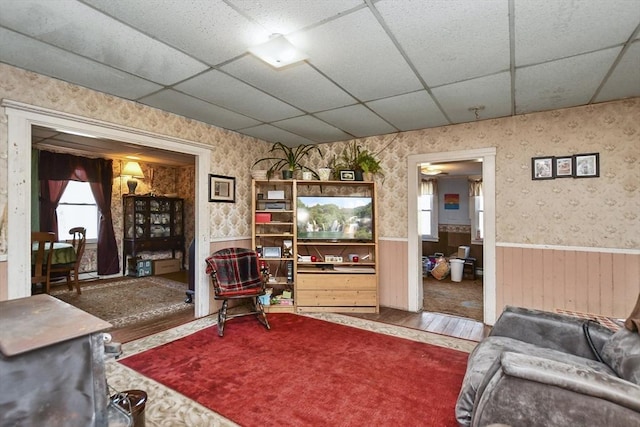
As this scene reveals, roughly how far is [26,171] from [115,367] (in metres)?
1.73

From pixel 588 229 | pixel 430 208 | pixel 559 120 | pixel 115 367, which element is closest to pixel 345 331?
pixel 115 367

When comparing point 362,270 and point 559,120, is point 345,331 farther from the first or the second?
point 559,120

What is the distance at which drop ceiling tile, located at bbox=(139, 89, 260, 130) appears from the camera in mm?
2975

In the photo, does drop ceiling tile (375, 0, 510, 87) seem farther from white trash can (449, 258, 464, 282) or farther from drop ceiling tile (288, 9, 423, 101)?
white trash can (449, 258, 464, 282)

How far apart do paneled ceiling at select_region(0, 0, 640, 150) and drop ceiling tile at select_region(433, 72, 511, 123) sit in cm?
2

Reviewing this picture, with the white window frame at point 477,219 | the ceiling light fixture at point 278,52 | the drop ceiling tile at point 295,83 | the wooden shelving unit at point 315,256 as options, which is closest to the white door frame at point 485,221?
the wooden shelving unit at point 315,256

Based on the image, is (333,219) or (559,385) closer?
(559,385)

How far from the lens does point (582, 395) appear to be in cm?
127

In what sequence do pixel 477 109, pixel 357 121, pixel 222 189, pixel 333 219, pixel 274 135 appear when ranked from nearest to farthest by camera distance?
pixel 477 109 → pixel 357 121 → pixel 222 189 → pixel 333 219 → pixel 274 135

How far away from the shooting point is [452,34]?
1.93 metres

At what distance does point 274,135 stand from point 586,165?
3.60 meters

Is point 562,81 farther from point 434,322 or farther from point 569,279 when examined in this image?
point 434,322

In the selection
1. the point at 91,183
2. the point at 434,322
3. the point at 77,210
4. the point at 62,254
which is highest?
the point at 91,183

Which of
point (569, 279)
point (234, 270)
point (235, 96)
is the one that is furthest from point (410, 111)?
point (234, 270)
